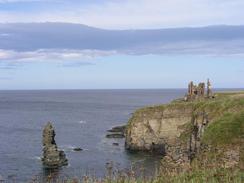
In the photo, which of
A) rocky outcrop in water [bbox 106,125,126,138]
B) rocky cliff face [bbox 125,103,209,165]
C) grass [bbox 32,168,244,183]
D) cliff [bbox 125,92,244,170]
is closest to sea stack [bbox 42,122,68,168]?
cliff [bbox 125,92,244,170]

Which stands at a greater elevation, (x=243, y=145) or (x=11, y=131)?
(x=243, y=145)

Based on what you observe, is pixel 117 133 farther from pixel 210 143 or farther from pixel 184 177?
pixel 184 177

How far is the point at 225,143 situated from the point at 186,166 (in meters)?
23.3

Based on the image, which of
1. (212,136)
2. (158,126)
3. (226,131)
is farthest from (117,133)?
(226,131)

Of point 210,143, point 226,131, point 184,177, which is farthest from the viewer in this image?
point 226,131

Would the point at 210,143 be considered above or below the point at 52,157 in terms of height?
above

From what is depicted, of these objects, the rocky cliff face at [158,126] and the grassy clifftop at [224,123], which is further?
the rocky cliff face at [158,126]

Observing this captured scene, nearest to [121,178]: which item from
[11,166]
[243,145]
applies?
[243,145]

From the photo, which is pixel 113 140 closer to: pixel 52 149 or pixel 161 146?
pixel 161 146

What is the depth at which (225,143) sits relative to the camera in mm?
38938

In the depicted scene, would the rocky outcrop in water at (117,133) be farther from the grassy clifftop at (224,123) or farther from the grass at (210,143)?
the grassy clifftop at (224,123)

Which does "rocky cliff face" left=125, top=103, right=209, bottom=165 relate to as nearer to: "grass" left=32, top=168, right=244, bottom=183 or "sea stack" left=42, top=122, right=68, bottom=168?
"sea stack" left=42, top=122, right=68, bottom=168

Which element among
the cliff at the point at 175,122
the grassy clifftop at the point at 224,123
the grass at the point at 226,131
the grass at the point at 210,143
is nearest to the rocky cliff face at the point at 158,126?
the cliff at the point at 175,122

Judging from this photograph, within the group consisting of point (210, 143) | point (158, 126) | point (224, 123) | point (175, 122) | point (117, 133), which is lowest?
point (117, 133)
